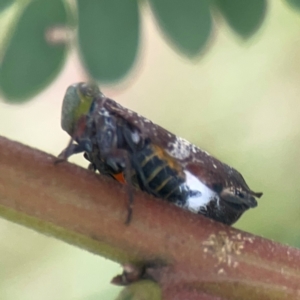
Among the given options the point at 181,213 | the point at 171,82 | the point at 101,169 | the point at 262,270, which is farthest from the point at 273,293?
the point at 171,82

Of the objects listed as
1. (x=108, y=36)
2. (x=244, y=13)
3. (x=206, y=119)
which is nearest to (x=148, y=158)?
(x=108, y=36)

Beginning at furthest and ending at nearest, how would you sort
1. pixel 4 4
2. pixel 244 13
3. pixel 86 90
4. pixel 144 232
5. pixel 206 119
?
pixel 206 119 < pixel 244 13 < pixel 4 4 < pixel 86 90 < pixel 144 232

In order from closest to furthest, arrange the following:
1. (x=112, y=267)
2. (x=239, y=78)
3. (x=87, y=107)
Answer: (x=87, y=107) < (x=112, y=267) < (x=239, y=78)

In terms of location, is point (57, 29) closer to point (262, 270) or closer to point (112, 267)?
point (262, 270)

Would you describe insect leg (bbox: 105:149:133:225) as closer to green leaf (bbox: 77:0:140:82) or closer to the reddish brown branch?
the reddish brown branch

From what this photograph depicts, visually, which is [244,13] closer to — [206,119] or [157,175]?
[157,175]

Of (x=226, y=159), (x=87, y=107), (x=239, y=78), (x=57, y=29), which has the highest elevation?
(x=239, y=78)
